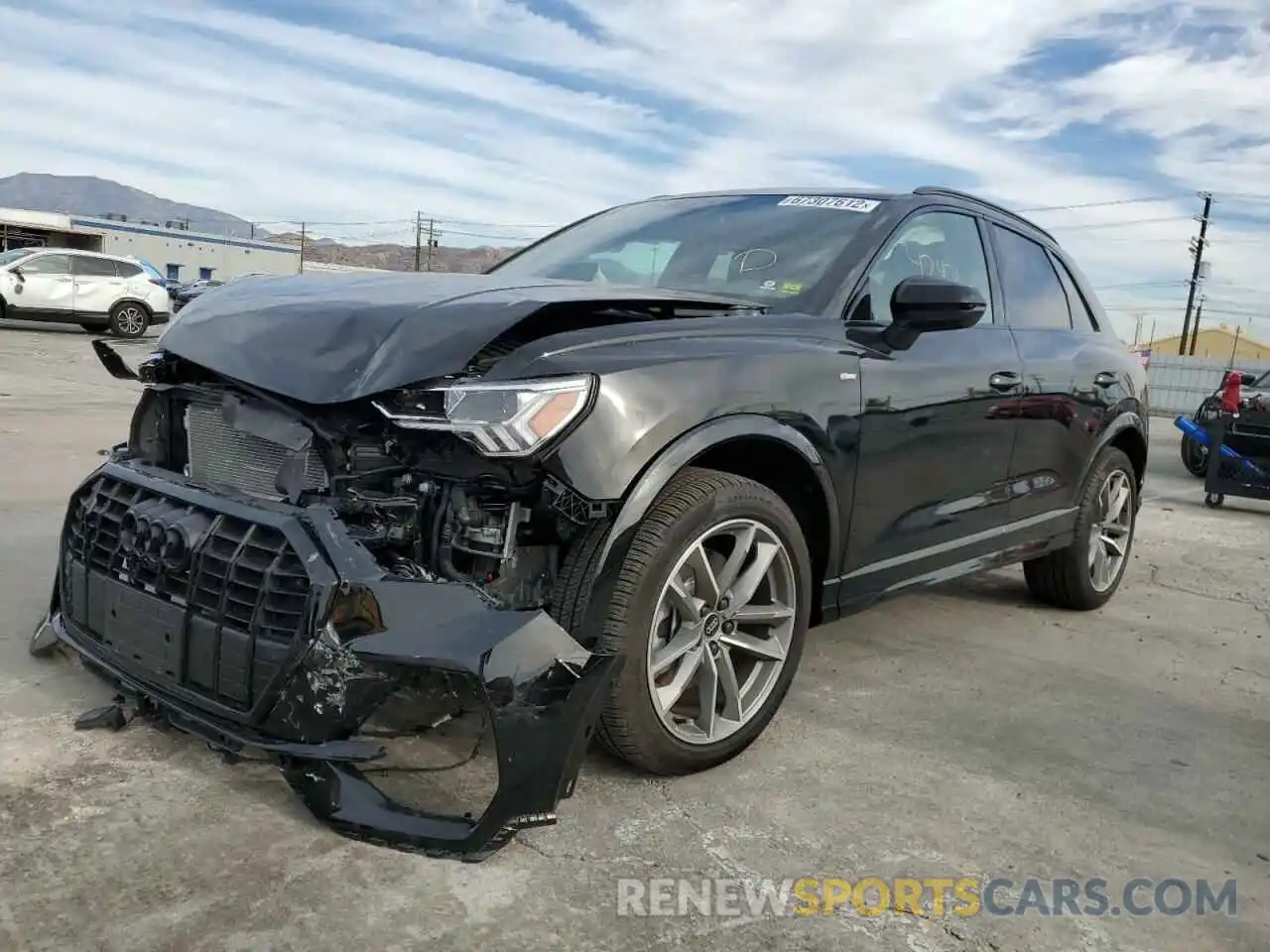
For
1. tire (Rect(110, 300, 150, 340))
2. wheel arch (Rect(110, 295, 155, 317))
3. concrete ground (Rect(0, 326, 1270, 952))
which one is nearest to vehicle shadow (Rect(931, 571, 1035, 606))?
concrete ground (Rect(0, 326, 1270, 952))

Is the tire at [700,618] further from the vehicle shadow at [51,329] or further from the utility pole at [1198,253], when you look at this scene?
the utility pole at [1198,253]

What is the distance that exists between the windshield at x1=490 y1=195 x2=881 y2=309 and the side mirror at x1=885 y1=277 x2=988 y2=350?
11.3 inches

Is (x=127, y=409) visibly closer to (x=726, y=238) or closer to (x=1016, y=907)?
(x=726, y=238)

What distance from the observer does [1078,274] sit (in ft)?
16.5

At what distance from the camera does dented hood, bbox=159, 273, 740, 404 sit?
240 centimetres

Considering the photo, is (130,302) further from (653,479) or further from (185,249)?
(185,249)

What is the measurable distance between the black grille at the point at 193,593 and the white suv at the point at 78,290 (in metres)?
20.2

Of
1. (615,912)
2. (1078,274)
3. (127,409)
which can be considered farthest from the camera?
(127,409)

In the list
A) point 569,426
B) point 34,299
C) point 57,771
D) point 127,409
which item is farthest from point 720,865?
point 34,299

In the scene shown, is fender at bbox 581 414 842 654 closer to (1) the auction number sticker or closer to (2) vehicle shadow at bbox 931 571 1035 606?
(1) the auction number sticker

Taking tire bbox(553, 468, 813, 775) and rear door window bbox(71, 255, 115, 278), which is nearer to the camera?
tire bbox(553, 468, 813, 775)

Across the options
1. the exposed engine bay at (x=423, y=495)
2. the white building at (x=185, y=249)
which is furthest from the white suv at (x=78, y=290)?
the white building at (x=185, y=249)

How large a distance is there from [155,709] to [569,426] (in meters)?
1.22

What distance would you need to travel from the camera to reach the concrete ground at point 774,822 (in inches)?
82.4
